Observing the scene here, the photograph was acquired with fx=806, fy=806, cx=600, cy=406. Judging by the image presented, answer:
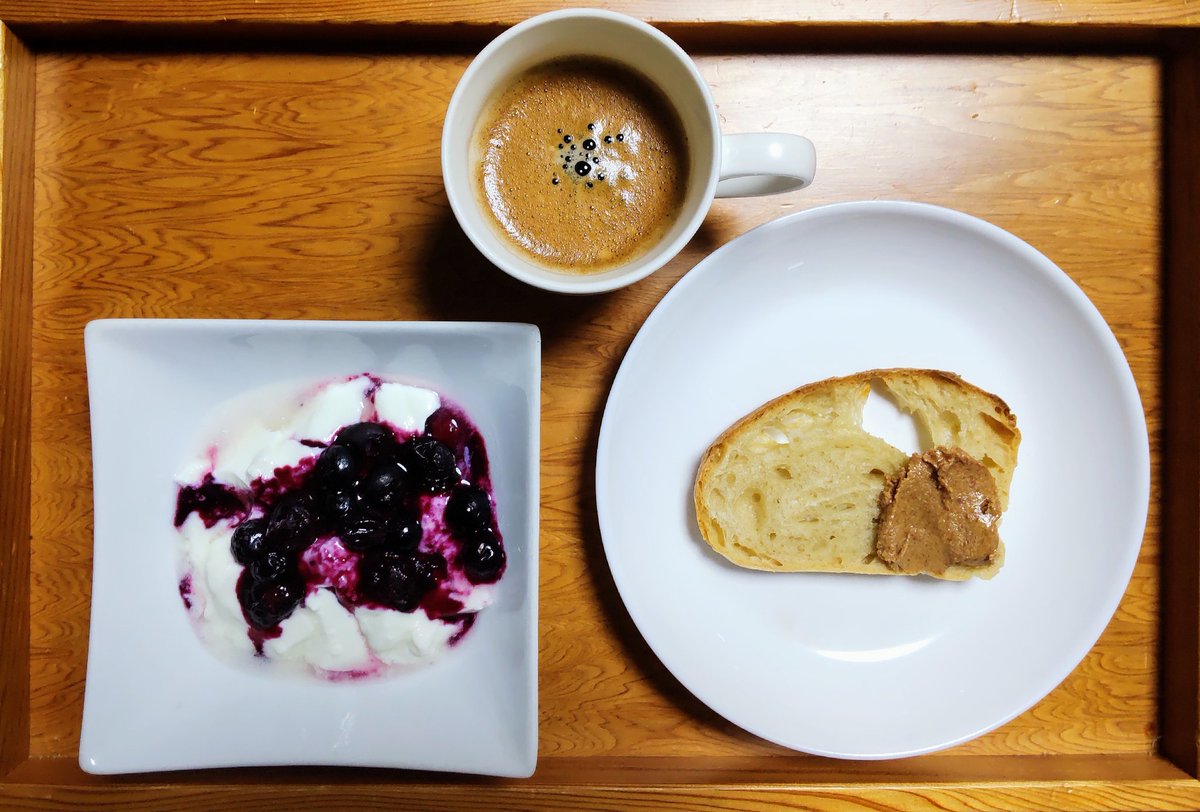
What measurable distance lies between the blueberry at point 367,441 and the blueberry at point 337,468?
13 millimetres

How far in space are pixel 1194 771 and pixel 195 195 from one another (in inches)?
65.3

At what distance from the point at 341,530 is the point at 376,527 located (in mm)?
46

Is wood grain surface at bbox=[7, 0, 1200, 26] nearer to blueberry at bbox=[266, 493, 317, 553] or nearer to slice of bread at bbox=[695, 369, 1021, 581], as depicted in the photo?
slice of bread at bbox=[695, 369, 1021, 581]

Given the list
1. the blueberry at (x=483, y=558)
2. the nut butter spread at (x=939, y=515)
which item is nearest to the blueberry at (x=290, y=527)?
the blueberry at (x=483, y=558)

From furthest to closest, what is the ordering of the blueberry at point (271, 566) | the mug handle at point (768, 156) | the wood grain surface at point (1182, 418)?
the wood grain surface at point (1182, 418)
the blueberry at point (271, 566)
the mug handle at point (768, 156)

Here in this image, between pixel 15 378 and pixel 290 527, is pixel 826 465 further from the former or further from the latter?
pixel 15 378

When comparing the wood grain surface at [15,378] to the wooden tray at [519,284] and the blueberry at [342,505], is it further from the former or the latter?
the blueberry at [342,505]

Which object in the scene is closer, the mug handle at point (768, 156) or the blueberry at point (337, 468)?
the mug handle at point (768, 156)

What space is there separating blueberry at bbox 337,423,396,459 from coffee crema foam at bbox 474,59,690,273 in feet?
1.04

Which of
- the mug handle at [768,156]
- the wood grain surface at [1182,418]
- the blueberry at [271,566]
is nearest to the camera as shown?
the mug handle at [768,156]

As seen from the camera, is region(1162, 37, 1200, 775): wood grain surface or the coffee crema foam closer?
the coffee crema foam

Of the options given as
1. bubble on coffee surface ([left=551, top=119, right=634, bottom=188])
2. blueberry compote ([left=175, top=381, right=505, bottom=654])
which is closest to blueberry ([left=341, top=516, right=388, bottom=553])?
blueberry compote ([left=175, top=381, right=505, bottom=654])

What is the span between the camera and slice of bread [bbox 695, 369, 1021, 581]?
1128 mm

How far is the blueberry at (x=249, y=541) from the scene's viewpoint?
1.05m
